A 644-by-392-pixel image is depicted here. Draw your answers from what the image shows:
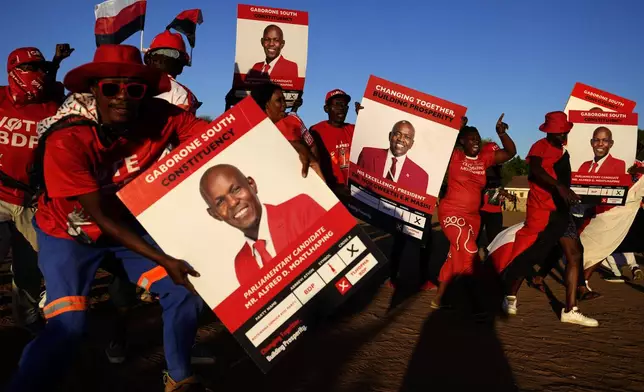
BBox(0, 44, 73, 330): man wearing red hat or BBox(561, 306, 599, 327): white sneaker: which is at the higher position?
BBox(0, 44, 73, 330): man wearing red hat

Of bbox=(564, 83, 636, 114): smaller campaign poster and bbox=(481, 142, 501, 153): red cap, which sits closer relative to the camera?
bbox=(481, 142, 501, 153): red cap

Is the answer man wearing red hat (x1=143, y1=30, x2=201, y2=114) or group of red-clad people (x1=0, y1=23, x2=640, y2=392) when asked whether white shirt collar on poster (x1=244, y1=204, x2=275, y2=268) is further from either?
man wearing red hat (x1=143, y1=30, x2=201, y2=114)

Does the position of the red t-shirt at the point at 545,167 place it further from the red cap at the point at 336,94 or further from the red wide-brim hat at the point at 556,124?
the red cap at the point at 336,94

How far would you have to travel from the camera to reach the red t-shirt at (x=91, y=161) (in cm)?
268

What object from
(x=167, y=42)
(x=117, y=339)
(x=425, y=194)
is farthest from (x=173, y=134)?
(x=425, y=194)

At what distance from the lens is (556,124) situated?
18.2 ft

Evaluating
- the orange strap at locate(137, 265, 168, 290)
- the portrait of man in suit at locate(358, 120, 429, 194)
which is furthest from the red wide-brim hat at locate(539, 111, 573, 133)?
the orange strap at locate(137, 265, 168, 290)

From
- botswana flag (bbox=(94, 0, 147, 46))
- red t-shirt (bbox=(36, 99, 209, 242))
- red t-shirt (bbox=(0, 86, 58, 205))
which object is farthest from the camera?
botswana flag (bbox=(94, 0, 147, 46))

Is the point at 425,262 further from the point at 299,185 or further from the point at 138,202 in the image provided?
the point at 138,202

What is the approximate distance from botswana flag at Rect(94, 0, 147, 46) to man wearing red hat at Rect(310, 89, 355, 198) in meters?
3.20

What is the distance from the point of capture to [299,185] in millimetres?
2963

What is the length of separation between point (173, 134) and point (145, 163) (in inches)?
11.2

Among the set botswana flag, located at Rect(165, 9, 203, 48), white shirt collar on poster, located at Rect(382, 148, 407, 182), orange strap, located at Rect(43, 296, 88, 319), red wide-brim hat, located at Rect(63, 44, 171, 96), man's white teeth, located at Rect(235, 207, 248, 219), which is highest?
botswana flag, located at Rect(165, 9, 203, 48)

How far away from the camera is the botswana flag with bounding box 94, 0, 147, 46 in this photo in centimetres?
693
